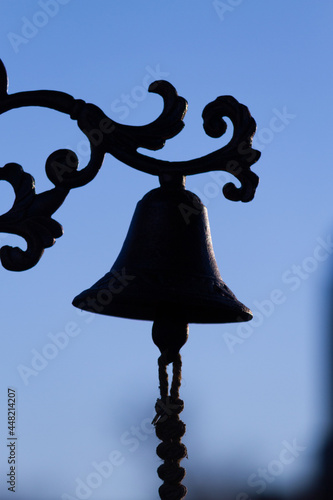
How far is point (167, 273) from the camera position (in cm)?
252

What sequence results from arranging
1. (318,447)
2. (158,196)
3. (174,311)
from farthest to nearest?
1. (318,447)
2. (158,196)
3. (174,311)

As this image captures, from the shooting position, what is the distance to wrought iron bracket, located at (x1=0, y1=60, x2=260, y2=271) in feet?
8.32

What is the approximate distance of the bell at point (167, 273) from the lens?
2479 mm

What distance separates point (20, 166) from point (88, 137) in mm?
168

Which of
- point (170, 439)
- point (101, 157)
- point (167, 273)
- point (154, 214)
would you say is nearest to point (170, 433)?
point (170, 439)

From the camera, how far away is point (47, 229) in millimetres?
2527

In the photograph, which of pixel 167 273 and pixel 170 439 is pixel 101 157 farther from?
pixel 170 439

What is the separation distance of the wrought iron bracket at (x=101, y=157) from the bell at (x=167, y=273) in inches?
3.6

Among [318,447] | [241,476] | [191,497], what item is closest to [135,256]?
[191,497]

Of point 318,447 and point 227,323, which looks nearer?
point 227,323

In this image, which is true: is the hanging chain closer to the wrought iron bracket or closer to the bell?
the bell

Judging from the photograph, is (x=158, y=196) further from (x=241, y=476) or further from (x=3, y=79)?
(x=241, y=476)

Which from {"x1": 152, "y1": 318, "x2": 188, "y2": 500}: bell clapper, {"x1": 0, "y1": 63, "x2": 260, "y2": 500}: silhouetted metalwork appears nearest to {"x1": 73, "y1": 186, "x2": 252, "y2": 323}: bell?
{"x1": 0, "y1": 63, "x2": 260, "y2": 500}: silhouetted metalwork

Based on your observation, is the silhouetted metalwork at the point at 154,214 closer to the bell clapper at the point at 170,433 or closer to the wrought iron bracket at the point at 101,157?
the wrought iron bracket at the point at 101,157
